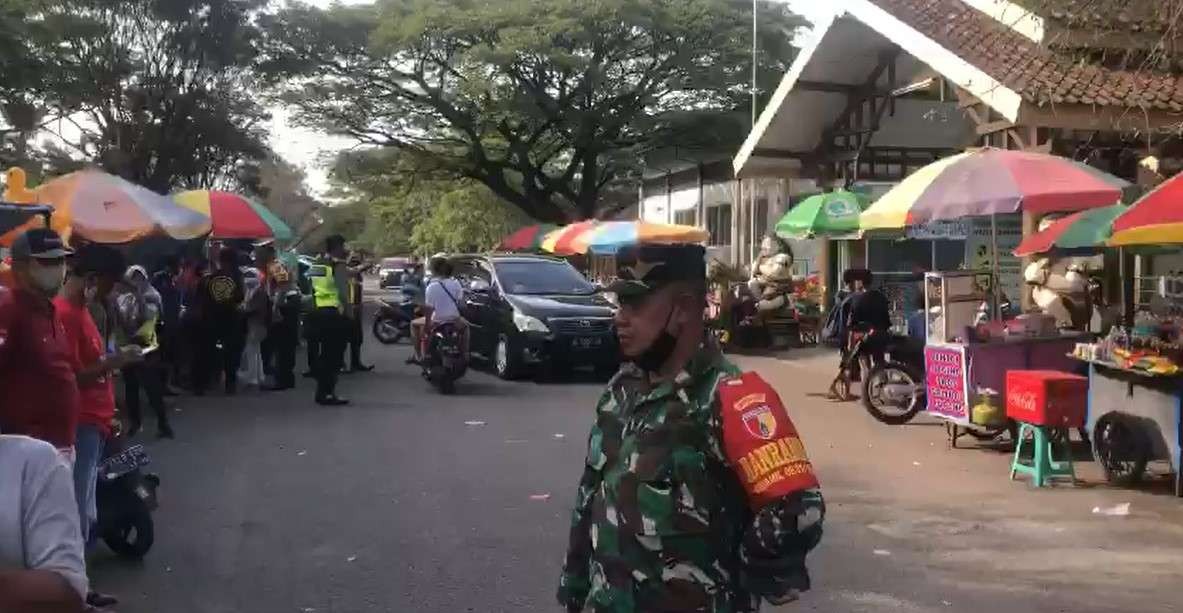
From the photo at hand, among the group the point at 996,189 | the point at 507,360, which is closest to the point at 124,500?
the point at 996,189

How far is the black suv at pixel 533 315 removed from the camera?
1549cm

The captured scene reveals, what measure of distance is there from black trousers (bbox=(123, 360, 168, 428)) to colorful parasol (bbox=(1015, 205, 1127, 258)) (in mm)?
9166

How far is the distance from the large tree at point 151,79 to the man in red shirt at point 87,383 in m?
24.4

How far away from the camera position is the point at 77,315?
5.59m

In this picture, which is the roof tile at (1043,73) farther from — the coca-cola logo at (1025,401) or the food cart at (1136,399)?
the coca-cola logo at (1025,401)

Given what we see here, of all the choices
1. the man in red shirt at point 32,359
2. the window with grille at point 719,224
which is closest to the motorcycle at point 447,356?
the man in red shirt at point 32,359

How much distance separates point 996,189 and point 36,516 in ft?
31.8

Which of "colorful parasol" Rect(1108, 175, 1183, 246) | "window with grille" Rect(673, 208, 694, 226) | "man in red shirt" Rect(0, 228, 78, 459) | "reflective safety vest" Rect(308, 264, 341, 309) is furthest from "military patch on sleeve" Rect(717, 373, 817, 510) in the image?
"window with grille" Rect(673, 208, 694, 226)

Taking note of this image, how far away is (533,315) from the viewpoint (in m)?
15.6

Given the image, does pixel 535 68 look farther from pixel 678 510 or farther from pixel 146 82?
pixel 678 510

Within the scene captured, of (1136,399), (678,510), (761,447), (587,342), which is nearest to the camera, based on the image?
(761,447)

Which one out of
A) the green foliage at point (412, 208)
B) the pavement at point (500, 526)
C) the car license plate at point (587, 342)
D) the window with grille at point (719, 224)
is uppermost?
the green foliage at point (412, 208)

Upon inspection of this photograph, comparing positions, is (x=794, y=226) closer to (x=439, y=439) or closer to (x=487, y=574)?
(x=439, y=439)

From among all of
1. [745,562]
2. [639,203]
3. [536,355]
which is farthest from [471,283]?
[639,203]
